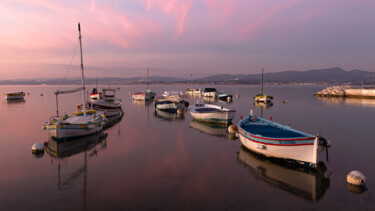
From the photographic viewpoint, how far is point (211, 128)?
89.2 ft

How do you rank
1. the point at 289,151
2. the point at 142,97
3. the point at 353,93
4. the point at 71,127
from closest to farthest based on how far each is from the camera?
1. the point at 289,151
2. the point at 71,127
3. the point at 142,97
4. the point at 353,93

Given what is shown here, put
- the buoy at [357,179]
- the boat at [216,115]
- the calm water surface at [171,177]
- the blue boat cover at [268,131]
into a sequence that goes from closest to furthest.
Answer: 1. the calm water surface at [171,177]
2. the buoy at [357,179]
3. the blue boat cover at [268,131]
4. the boat at [216,115]

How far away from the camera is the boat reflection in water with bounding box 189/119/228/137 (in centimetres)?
2464

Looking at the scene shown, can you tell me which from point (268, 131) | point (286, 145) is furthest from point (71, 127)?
point (286, 145)

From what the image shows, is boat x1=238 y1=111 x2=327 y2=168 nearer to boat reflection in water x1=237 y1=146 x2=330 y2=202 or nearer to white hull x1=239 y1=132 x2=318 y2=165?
white hull x1=239 y1=132 x2=318 y2=165

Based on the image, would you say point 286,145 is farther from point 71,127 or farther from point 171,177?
point 71,127

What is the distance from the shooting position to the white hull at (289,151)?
1362 cm

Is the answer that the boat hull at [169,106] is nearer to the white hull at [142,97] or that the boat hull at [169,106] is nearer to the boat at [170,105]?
the boat at [170,105]

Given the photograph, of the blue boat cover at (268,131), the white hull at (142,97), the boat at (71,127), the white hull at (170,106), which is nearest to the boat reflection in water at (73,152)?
the boat at (71,127)

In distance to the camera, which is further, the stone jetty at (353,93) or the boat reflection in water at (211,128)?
the stone jetty at (353,93)

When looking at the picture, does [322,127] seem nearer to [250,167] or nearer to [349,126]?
[349,126]

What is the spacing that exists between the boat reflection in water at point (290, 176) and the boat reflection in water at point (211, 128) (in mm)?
8249

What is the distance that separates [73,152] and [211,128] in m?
14.6

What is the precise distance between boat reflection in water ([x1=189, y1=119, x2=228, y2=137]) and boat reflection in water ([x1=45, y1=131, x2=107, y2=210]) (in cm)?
1036
